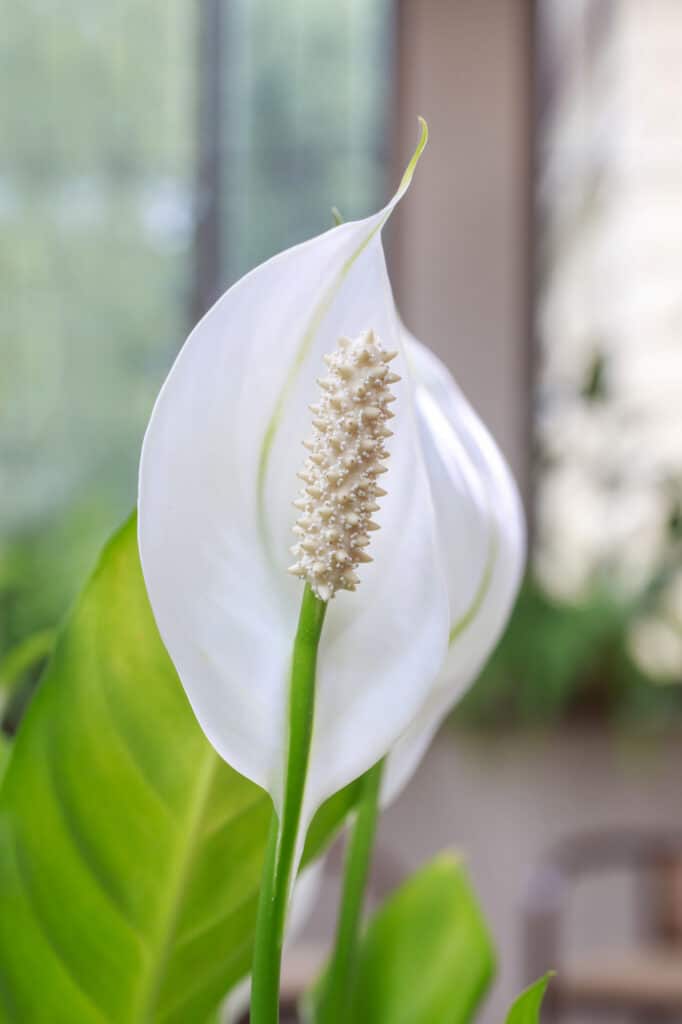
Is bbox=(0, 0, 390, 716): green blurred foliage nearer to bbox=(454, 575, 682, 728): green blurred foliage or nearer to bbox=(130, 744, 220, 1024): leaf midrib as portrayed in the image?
bbox=(454, 575, 682, 728): green blurred foliage

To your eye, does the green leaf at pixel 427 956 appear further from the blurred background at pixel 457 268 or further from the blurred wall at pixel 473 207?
the blurred wall at pixel 473 207

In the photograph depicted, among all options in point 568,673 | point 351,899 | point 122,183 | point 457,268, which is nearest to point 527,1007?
point 351,899

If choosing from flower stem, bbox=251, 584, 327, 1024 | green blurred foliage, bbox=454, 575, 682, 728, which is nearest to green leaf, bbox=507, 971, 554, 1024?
flower stem, bbox=251, 584, 327, 1024

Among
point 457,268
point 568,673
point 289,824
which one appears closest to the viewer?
point 289,824

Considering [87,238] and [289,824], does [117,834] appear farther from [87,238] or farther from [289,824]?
[87,238]

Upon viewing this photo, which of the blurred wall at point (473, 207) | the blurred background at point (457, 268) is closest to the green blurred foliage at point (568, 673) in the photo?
the blurred background at point (457, 268)

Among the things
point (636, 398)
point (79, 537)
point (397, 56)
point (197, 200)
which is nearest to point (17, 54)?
point (197, 200)
